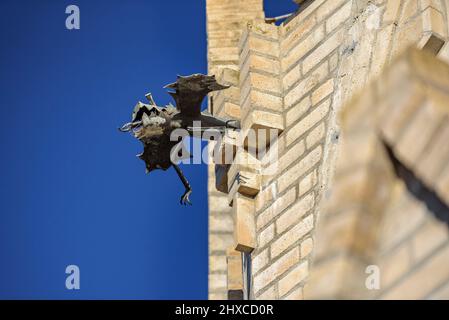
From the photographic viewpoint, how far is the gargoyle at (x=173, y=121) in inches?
324

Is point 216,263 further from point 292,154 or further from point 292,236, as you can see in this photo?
point 292,236

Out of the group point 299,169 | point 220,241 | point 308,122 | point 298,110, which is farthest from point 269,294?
point 220,241

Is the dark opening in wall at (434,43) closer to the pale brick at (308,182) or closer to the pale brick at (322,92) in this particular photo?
the pale brick at (322,92)

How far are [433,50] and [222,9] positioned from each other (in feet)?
34.1

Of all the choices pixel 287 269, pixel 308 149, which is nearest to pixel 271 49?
pixel 308 149

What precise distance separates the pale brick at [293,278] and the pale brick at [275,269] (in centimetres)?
6

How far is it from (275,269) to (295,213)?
14.9 inches

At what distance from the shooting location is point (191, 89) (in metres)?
8.26

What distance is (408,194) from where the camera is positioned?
Answer: 10.2 feet

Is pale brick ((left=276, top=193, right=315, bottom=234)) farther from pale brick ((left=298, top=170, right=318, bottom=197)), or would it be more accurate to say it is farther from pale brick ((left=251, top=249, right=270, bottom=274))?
pale brick ((left=251, top=249, right=270, bottom=274))

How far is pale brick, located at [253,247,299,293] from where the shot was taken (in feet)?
25.0

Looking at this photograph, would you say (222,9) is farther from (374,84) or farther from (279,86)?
(374,84)

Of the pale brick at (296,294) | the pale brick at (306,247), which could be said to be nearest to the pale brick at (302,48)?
the pale brick at (306,247)
